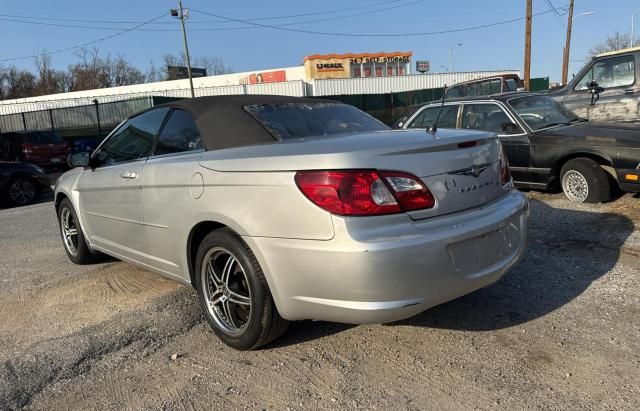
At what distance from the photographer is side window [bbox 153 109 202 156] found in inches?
139

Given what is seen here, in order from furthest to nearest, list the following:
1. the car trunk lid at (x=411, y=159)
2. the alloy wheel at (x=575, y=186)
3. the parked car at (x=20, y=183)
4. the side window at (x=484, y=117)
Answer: the parked car at (x=20, y=183) < the side window at (x=484, y=117) < the alloy wheel at (x=575, y=186) < the car trunk lid at (x=411, y=159)

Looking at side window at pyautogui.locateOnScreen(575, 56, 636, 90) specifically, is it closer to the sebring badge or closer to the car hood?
the car hood

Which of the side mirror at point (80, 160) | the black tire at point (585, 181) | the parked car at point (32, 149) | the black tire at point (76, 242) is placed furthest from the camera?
the parked car at point (32, 149)

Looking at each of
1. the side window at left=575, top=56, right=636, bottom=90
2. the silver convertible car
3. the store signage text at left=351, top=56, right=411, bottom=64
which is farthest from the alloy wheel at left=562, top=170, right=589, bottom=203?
the store signage text at left=351, top=56, right=411, bottom=64

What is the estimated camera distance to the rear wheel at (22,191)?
1101 cm

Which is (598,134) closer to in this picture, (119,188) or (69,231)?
(119,188)

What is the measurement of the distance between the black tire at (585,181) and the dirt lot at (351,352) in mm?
2028

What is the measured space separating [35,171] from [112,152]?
8397mm

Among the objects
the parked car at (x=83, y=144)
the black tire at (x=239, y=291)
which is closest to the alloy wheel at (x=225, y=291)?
the black tire at (x=239, y=291)

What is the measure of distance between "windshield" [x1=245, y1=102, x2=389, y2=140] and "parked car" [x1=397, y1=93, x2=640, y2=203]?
3504mm

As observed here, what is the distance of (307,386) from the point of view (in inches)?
107

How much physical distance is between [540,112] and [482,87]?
7917mm

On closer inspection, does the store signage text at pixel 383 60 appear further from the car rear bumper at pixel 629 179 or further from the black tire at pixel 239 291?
the black tire at pixel 239 291

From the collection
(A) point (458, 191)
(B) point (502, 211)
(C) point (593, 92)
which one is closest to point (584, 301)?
(B) point (502, 211)
